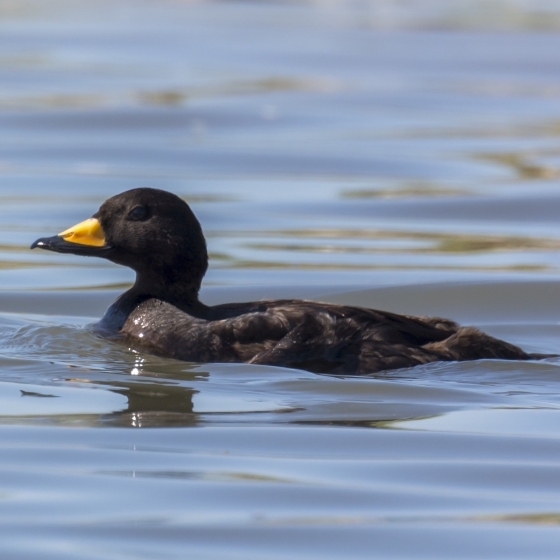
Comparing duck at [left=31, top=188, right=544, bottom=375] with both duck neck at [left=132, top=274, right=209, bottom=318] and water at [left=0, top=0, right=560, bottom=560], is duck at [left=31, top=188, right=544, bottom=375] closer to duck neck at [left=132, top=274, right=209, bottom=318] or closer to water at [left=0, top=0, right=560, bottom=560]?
duck neck at [left=132, top=274, right=209, bottom=318]

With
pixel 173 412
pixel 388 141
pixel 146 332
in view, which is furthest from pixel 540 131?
pixel 173 412

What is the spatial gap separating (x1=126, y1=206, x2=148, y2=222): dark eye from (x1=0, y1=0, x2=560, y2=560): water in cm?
80

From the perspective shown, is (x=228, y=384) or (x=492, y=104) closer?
(x=228, y=384)

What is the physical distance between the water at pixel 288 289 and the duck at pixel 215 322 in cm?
13

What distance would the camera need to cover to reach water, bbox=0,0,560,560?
4.85 meters

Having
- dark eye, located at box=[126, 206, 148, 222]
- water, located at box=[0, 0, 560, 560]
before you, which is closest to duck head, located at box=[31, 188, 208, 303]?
dark eye, located at box=[126, 206, 148, 222]

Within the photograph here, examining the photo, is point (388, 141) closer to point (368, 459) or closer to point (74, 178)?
point (74, 178)

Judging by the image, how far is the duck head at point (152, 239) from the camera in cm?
784

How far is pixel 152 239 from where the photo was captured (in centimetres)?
786

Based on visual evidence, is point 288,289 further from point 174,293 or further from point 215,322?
point 215,322

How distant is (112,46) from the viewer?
27.1m

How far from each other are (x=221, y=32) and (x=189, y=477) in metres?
25.8

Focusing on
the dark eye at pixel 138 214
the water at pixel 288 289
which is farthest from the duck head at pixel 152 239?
the water at pixel 288 289

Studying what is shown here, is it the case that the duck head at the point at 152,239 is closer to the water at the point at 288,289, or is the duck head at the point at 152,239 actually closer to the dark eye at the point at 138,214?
the dark eye at the point at 138,214
